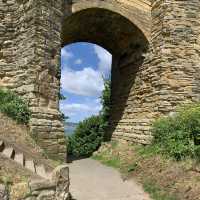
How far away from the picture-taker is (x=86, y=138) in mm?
15172

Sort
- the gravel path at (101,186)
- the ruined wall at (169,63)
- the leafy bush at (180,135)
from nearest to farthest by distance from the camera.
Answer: the gravel path at (101,186) → the leafy bush at (180,135) → the ruined wall at (169,63)

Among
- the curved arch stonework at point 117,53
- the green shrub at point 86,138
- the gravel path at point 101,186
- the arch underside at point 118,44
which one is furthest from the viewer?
the green shrub at point 86,138

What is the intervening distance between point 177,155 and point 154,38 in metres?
4.59

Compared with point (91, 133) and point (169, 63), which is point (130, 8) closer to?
point (169, 63)

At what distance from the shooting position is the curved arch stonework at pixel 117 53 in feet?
31.2

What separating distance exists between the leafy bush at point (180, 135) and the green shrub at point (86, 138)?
16.4ft

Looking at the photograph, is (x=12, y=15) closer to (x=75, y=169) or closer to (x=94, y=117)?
(x=75, y=169)

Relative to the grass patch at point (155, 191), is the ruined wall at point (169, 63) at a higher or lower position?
higher

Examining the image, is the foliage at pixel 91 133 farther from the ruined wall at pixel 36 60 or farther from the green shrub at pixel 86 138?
the ruined wall at pixel 36 60

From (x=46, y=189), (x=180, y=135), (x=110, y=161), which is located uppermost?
(x=180, y=135)

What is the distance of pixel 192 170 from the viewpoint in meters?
7.96

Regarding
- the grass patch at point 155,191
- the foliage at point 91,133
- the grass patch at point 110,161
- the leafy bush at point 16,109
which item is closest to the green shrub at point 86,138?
the foliage at point 91,133

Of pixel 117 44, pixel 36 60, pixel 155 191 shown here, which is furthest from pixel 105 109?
pixel 155 191

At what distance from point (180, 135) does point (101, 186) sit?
2.50 m
